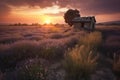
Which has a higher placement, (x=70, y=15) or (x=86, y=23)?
(x=70, y=15)

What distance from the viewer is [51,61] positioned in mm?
8969

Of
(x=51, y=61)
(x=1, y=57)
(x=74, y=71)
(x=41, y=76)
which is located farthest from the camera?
(x=51, y=61)

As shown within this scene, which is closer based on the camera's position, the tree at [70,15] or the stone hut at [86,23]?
the stone hut at [86,23]

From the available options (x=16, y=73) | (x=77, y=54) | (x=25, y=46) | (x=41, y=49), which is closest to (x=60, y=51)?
(x=41, y=49)

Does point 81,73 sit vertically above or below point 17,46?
below

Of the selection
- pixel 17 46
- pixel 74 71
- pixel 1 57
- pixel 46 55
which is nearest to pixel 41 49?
pixel 46 55

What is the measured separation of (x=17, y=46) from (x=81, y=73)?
12.8 ft

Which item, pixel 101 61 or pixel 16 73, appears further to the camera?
pixel 101 61

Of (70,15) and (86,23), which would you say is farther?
(70,15)

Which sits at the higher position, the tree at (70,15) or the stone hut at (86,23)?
the tree at (70,15)

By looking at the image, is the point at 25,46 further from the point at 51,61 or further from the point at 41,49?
the point at 51,61

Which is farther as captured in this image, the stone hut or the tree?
the tree

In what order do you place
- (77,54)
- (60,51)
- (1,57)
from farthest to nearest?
(60,51), (1,57), (77,54)

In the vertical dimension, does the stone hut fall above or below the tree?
below
